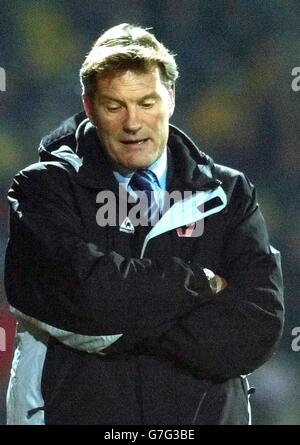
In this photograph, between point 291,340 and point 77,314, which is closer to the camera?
point 77,314

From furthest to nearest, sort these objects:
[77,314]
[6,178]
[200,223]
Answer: [6,178] < [200,223] < [77,314]

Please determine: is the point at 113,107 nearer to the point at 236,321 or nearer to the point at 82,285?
the point at 82,285

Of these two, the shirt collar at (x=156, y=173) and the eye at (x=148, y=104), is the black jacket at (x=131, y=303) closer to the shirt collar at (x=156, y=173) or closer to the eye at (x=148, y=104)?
the shirt collar at (x=156, y=173)

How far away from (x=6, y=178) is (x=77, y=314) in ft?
2.03

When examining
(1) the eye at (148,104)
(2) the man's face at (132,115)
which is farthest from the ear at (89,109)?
(1) the eye at (148,104)

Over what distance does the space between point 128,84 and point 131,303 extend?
0.42 m

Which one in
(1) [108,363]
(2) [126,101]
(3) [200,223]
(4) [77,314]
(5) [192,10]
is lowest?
(1) [108,363]

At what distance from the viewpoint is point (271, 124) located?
2133 mm

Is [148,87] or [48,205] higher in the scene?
[148,87]

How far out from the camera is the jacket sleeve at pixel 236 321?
61.2 inches

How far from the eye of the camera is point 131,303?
1.52 meters

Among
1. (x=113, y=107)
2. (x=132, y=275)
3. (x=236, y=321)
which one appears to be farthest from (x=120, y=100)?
(x=236, y=321)
